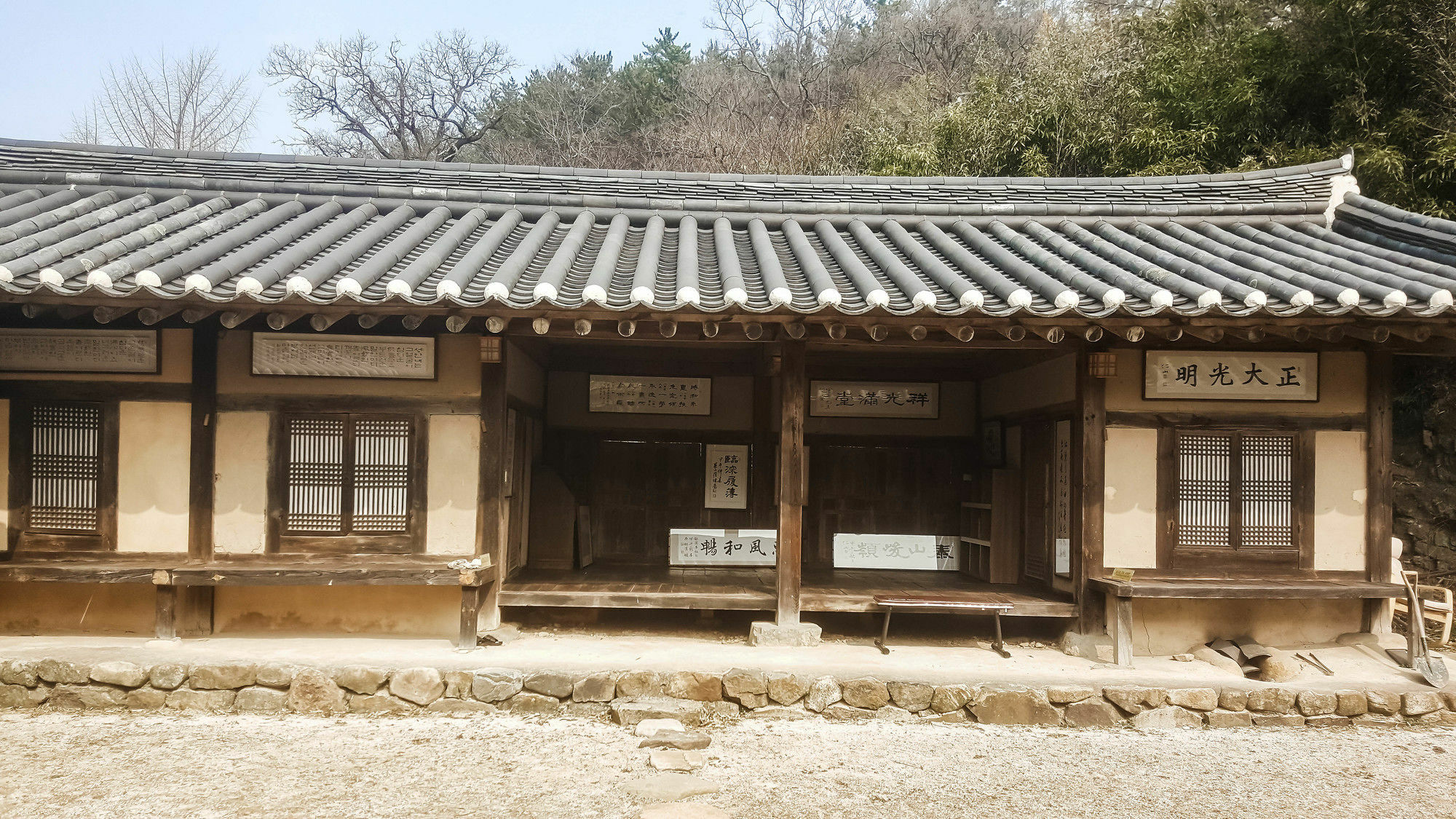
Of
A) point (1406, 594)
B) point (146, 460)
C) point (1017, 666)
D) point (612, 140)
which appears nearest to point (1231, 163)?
point (1406, 594)

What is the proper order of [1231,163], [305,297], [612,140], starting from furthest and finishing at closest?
[612,140] → [1231,163] → [305,297]

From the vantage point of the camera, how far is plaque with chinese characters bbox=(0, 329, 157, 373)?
6.72 meters

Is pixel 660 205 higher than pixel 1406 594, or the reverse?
pixel 660 205

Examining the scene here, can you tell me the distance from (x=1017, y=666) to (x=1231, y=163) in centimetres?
1081

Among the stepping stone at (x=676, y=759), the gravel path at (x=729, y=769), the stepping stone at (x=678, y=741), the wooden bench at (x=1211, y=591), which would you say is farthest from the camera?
the wooden bench at (x=1211, y=591)

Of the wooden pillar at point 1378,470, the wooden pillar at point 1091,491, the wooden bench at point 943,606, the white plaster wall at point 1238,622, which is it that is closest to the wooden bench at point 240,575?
the wooden bench at point 943,606

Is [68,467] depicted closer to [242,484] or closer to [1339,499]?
[242,484]

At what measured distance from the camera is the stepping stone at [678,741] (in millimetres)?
5512

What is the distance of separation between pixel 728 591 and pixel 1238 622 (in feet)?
14.5

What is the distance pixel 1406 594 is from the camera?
6.80 meters

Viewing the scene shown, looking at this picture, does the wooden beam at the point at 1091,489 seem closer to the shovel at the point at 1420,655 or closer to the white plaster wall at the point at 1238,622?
the white plaster wall at the point at 1238,622

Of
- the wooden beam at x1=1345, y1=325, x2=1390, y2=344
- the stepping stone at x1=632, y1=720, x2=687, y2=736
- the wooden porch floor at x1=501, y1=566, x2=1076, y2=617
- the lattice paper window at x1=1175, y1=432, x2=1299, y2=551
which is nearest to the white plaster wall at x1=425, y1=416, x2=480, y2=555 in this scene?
the wooden porch floor at x1=501, y1=566, x2=1076, y2=617

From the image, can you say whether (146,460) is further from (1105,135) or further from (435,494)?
(1105,135)

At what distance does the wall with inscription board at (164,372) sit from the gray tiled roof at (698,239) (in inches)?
29.3
